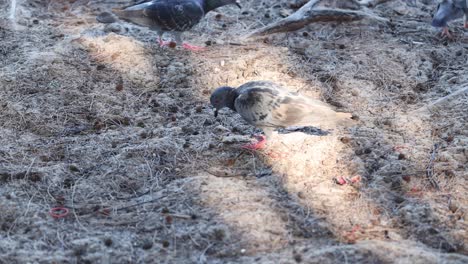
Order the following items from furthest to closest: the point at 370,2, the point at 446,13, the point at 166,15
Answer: the point at 370,2 < the point at 446,13 < the point at 166,15

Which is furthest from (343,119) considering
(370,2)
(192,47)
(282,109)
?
(370,2)

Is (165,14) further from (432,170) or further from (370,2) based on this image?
(432,170)

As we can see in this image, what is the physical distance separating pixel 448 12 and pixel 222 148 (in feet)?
12.0

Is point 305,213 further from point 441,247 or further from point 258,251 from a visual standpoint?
point 441,247

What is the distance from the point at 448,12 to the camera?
Result: 7.75 meters

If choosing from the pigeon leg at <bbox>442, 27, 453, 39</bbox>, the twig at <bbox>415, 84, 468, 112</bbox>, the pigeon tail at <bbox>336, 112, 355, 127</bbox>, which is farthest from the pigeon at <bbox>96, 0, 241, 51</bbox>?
the pigeon leg at <bbox>442, 27, 453, 39</bbox>

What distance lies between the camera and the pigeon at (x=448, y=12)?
7719mm

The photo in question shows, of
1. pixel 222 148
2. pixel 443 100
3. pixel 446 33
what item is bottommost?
pixel 222 148

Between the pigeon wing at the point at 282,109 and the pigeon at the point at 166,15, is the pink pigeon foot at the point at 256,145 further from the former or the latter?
the pigeon at the point at 166,15

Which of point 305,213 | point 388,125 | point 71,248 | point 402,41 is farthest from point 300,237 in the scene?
point 402,41

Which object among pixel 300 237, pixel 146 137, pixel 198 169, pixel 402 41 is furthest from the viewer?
pixel 402 41

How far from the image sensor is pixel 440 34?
796 centimetres

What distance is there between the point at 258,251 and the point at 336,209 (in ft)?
2.71

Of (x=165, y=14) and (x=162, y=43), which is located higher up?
(x=165, y=14)
